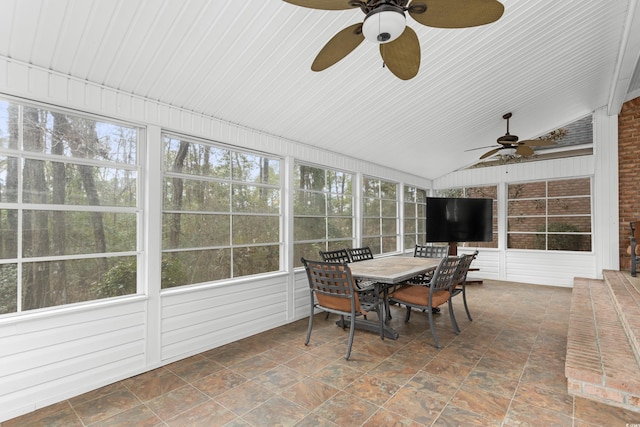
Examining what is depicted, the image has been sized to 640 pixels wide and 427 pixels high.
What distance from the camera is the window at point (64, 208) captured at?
7.33ft

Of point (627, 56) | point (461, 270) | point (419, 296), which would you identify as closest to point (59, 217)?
point (419, 296)

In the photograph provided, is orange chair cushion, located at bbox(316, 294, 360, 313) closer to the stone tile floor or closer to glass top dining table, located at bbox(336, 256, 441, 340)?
glass top dining table, located at bbox(336, 256, 441, 340)

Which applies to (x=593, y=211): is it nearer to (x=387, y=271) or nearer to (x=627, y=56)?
(x=627, y=56)

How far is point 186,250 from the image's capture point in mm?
3180

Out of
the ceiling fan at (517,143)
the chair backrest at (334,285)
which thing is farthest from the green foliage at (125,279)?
the ceiling fan at (517,143)

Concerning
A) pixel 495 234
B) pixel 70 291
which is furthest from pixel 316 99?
pixel 495 234

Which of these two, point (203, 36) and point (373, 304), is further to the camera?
point (373, 304)

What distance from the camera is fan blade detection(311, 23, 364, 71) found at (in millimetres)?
1799

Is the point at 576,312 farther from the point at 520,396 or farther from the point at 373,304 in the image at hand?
the point at 373,304

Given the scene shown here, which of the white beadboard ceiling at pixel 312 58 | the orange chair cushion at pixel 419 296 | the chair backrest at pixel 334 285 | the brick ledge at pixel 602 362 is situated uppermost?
the white beadboard ceiling at pixel 312 58

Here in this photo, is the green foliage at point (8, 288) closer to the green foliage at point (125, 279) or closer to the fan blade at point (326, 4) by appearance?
the green foliage at point (125, 279)

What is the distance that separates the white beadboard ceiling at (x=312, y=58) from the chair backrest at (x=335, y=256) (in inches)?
61.8

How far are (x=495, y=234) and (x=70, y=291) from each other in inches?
301

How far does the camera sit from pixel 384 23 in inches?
61.1
